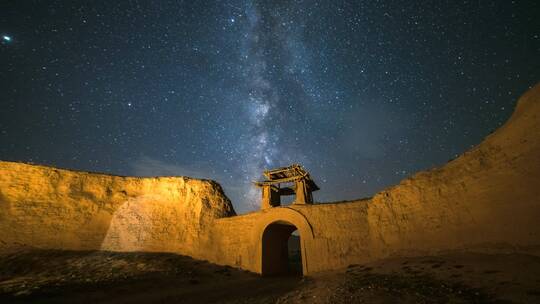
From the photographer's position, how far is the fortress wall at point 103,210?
1520cm

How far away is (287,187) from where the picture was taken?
844 inches

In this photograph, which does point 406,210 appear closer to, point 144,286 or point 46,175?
point 144,286

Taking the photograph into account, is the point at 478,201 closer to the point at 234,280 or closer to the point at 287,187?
the point at 234,280

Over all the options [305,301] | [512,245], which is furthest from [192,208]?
[512,245]

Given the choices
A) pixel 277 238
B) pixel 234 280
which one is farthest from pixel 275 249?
pixel 234 280

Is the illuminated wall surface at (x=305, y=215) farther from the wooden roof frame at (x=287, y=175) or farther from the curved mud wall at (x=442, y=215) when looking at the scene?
the wooden roof frame at (x=287, y=175)

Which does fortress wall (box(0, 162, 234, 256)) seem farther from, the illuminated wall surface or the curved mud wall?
the curved mud wall

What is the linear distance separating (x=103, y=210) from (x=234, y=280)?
1121 cm

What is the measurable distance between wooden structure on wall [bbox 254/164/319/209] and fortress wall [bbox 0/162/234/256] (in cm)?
326

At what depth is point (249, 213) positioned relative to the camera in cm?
1670

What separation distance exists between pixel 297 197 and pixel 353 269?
8.42 metres

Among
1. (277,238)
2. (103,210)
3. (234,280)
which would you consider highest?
(103,210)

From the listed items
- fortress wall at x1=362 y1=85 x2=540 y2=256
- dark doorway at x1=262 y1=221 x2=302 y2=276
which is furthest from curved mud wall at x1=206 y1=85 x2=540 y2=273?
dark doorway at x1=262 y1=221 x2=302 y2=276

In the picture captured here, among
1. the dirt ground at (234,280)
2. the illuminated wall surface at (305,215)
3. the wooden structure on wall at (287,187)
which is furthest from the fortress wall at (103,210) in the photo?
the wooden structure on wall at (287,187)
